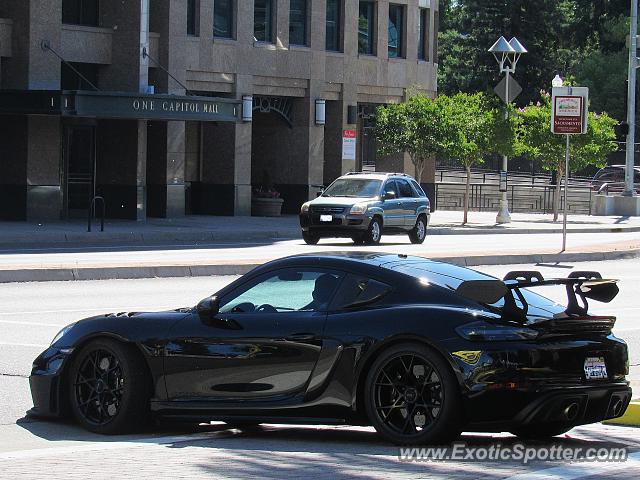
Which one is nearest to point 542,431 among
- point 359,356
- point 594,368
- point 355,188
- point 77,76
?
point 594,368

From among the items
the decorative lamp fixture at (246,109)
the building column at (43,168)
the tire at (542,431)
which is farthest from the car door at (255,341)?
the decorative lamp fixture at (246,109)

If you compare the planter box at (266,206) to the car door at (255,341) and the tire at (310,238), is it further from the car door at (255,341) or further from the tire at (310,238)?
the car door at (255,341)

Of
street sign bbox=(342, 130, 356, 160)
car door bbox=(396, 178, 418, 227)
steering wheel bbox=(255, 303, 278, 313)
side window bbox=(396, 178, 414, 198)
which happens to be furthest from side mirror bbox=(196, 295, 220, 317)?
street sign bbox=(342, 130, 356, 160)

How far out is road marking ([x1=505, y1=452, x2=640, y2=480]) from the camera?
7707 millimetres

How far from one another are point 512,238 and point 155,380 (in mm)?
29244

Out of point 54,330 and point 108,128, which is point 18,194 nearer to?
point 108,128

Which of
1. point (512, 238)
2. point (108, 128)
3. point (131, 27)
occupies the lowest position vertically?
point (512, 238)

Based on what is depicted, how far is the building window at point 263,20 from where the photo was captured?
148 feet

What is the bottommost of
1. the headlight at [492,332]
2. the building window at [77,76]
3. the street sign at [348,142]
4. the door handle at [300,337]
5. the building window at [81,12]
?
the door handle at [300,337]

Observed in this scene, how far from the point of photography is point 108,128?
132 ft

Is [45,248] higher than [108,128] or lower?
lower

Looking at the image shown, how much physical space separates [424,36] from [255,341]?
1760 inches

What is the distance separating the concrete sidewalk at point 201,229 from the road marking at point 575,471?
74.0 feet

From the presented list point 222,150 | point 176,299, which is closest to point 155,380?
point 176,299
